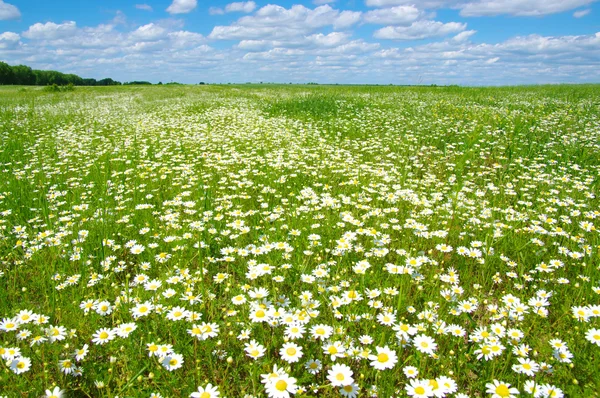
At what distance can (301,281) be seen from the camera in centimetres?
298

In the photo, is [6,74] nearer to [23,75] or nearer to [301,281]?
[23,75]

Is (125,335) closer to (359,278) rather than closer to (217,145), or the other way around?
(359,278)

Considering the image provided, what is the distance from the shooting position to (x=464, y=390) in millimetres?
2115

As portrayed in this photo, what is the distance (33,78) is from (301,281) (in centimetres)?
9856

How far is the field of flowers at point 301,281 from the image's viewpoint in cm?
210

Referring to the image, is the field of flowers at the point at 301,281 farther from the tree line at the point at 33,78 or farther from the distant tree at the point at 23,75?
the distant tree at the point at 23,75

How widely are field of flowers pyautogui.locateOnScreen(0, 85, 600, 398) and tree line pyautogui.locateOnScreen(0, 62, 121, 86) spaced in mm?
71859

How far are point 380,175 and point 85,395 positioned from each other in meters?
4.83

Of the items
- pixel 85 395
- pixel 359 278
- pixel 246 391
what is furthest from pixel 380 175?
pixel 85 395

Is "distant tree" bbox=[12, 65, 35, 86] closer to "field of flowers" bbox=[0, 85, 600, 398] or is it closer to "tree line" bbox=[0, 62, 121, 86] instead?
"tree line" bbox=[0, 62, 121, 86]

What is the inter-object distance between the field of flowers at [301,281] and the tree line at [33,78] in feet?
236

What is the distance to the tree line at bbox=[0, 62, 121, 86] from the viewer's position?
69.4 m

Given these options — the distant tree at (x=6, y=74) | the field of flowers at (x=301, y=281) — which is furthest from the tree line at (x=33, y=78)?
the field of flowers at (x=301, y=281)

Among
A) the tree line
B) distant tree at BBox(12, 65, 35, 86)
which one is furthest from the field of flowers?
distant tree at BBox(12, 65, 35, 86)
